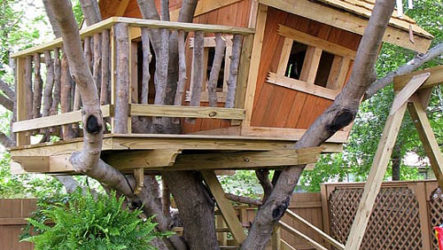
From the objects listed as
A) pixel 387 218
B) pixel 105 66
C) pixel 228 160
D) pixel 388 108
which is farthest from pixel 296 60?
pixel 387 218

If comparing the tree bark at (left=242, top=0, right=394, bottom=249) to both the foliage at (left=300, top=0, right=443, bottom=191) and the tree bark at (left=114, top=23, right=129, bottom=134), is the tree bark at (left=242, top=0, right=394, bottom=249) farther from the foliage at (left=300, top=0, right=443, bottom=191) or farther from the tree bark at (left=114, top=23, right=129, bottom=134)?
the foliage at (left=300, top=0, right=443, bottom=191)

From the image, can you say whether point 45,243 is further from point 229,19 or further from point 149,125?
point 229,19

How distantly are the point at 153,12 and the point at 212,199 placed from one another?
1.88m

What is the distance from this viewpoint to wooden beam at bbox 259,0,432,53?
4.80 meters

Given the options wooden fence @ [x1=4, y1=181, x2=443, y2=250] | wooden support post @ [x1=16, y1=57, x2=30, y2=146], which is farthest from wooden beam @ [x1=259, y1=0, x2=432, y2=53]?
wooden fence @ [x1=4, y1=181, x2=443, y2=250]

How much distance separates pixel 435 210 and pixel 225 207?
3740mm

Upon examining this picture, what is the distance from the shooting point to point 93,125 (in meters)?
3.47

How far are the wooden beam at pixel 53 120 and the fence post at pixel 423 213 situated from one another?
523 cm

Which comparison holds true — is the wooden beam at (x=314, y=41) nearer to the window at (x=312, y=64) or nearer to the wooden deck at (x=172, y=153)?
the window at (x=312, y=64)

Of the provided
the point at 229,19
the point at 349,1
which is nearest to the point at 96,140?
the point at 229,19

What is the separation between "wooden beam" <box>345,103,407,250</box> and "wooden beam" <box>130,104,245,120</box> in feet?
3.69

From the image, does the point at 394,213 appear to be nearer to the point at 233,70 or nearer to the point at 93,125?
the point at 233,70

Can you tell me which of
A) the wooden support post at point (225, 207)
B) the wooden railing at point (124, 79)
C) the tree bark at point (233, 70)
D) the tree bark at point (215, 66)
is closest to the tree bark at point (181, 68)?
the wooden railing at point (124, 79)

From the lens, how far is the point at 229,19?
5.20m
